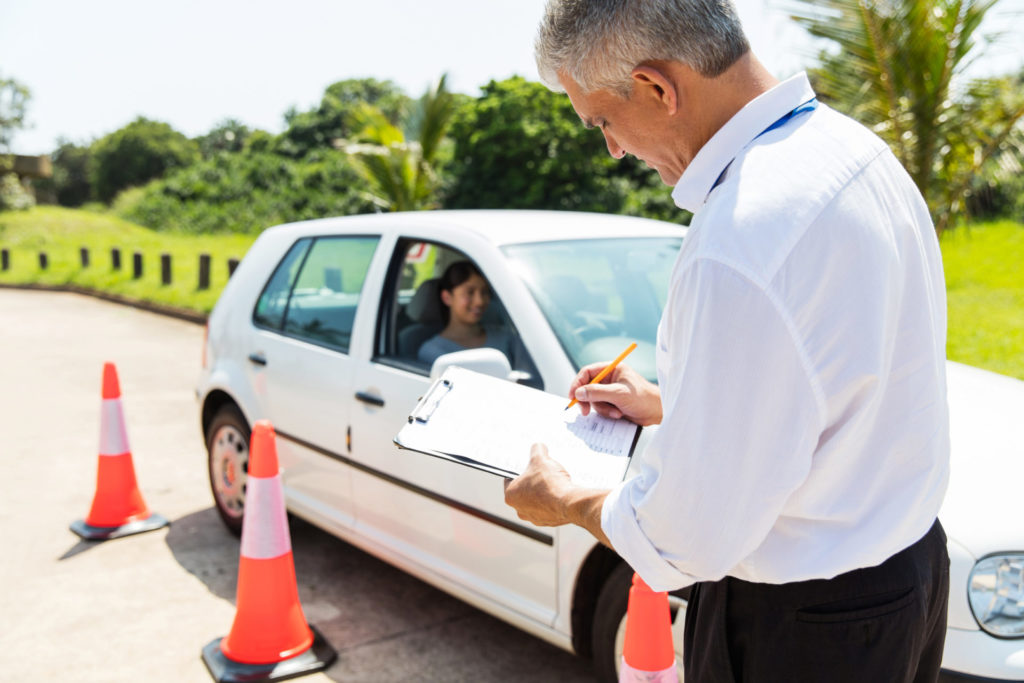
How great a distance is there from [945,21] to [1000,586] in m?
5.48

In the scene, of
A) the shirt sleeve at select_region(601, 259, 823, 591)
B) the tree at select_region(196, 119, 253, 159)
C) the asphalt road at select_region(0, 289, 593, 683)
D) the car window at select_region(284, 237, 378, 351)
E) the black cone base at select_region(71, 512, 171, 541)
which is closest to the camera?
the shirt sleeve at select_region(601, 259, 823, 591)

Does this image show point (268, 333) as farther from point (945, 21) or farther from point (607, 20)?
point (945, 21)

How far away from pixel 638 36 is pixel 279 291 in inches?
138

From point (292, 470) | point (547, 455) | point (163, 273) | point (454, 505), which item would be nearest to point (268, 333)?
point (292, 470)

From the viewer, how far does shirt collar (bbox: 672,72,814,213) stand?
4.00 feet

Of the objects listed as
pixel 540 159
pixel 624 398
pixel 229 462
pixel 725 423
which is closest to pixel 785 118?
pixel 725 423

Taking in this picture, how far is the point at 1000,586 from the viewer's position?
7.13ft

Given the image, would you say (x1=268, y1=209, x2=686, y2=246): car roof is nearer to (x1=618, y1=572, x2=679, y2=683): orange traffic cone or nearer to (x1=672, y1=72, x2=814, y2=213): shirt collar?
(x1=618, y1=572, x2=679, y2=683): orange traffic cone

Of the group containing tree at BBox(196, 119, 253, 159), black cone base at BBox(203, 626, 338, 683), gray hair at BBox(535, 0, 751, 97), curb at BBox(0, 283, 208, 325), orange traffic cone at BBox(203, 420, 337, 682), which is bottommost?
curb at BBox(0, 283, 208, 325)

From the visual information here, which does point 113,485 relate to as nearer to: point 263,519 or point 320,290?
point 320,290

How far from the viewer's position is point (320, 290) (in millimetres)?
4312

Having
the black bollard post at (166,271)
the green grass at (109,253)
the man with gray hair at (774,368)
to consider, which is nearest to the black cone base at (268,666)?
the man with gray hair at (774,368)

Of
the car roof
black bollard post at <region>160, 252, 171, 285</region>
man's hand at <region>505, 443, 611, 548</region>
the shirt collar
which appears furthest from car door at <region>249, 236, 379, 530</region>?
black bollard post at <region>160, 252, 171, 285</region>

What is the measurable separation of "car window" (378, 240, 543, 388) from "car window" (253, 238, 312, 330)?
71 cm
